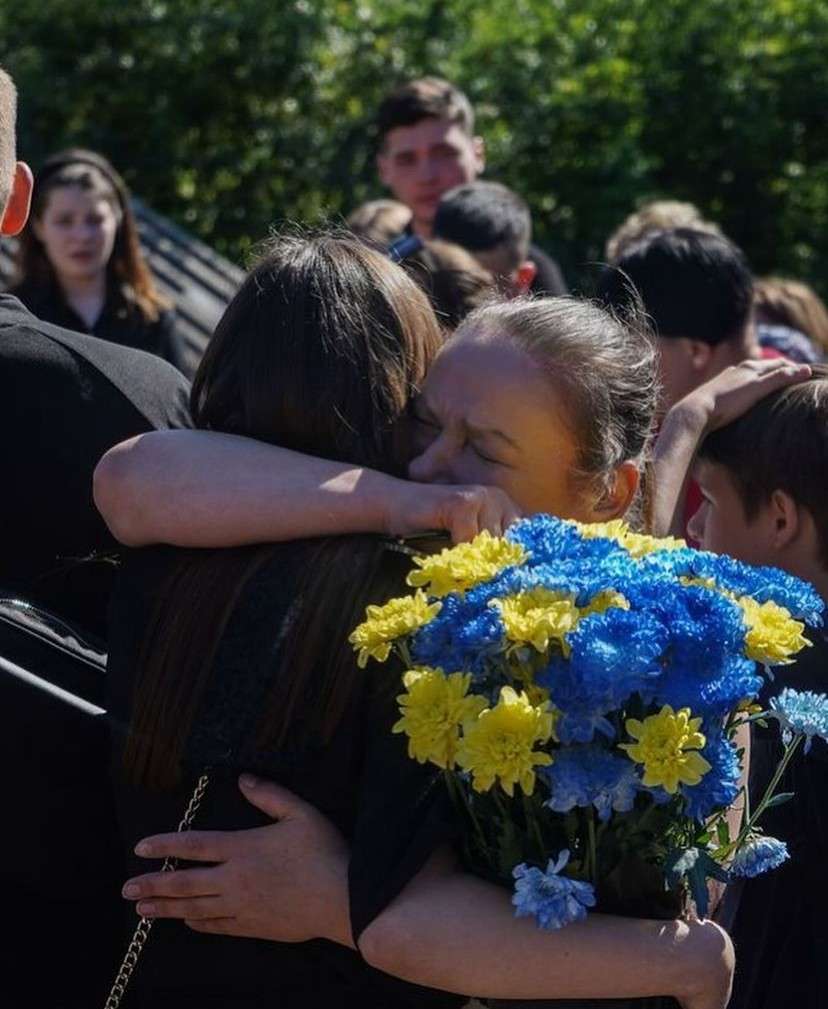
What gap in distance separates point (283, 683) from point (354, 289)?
58 centimetres

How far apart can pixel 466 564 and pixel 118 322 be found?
4913 millimetres

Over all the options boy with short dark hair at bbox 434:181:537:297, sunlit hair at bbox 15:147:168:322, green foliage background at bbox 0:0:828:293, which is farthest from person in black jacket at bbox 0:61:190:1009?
green foliage background at bbox 0:0:828:293

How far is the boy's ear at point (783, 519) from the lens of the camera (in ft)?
10.9

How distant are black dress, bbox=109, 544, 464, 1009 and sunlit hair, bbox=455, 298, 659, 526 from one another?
0.44 m

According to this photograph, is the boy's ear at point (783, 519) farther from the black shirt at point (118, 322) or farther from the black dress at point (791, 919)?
the black shirt at point (118, 322)

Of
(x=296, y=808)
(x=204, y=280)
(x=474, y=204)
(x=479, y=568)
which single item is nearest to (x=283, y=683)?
(x=296, y=808)

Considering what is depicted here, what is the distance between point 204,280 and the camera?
9453mm

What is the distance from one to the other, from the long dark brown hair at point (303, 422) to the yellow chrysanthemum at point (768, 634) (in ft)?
1.49

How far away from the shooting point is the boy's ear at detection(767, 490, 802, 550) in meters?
3.31

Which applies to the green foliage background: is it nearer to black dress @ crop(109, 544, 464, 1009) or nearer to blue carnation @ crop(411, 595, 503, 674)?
black dress @ crop(109, 544, 464, 1009)

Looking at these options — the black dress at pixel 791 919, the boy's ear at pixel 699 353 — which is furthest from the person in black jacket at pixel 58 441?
the boy's ear at pixel 699 353

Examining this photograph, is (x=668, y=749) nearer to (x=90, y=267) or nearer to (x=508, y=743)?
(x=508, y=743)

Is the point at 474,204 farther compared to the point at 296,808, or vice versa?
the point at 474,204

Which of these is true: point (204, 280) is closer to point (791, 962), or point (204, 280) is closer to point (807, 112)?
point (807, 112)
